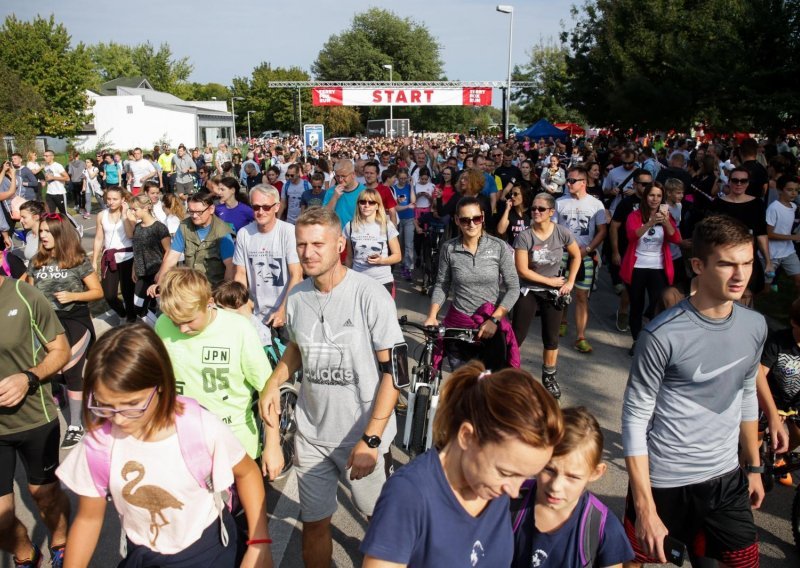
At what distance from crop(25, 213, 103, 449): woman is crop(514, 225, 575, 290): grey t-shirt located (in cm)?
359

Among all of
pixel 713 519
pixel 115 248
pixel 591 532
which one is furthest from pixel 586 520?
pixel 115 248

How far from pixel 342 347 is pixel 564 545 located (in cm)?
134

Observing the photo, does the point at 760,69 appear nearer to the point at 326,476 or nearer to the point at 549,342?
the point at 549,342

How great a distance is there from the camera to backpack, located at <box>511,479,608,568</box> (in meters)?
2.18

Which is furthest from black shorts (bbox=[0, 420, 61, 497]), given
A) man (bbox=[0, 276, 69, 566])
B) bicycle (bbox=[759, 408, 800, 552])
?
bicycle (bbox=[759, 408, 800, 552])

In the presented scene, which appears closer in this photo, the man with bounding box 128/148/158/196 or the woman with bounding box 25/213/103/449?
the woman with bounding box 25/213/103/449

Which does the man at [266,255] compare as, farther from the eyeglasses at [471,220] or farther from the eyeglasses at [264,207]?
the eyeglasses at [471,220]

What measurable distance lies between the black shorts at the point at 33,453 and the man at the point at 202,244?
2672 millimetres

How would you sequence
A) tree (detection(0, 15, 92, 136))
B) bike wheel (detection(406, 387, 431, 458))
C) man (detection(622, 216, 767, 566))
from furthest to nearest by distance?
tree (detection(0, 15, 92, 136)), bike wheel (detection(406, 387, 431, 458)), man (detection(622, 216, 767, 566))

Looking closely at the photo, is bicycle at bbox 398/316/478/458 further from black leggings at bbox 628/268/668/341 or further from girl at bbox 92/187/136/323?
girl at bbox 92/187/136/323

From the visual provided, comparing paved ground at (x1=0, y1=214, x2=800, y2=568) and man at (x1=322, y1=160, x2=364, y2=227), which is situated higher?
man at (x1=322, y1=160, x2=364, y2=227)

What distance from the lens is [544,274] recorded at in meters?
5.86

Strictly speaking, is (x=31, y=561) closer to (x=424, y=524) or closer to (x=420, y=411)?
(x=420, y=411)

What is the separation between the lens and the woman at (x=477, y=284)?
4773 millimetres
